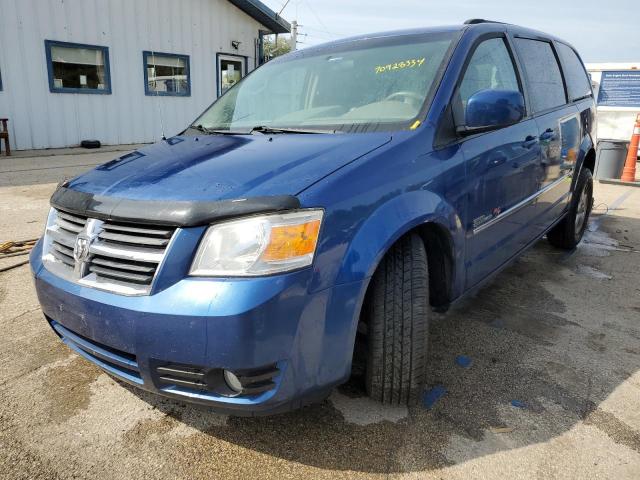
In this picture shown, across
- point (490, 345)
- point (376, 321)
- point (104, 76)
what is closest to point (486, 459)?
point (376, 321)

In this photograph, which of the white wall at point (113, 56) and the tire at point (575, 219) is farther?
the white wall at point (113, 56)

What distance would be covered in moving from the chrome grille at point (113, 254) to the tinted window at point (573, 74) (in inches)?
142

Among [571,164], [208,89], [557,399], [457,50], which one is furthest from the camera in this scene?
[208,89]

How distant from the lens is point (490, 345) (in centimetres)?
279

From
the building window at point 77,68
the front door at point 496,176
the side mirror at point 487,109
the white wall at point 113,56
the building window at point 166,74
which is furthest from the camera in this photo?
the building window at point 166,74

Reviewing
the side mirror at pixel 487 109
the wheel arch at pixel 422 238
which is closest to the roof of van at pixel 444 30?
the side mirror at pixel 487 109

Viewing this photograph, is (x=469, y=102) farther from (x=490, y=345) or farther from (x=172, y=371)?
(x=172, y=371)

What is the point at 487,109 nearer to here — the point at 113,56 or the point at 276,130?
the point at 276,130

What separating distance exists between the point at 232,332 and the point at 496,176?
1.73 metres

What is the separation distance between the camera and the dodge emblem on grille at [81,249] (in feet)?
6.02

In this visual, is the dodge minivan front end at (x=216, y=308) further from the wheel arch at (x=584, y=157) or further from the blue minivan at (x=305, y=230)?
the wheel arch at (x=584, y=157)

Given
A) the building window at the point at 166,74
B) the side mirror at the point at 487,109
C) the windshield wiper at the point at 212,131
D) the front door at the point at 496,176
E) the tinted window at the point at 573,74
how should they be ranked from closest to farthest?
1. the side mirror at the point at 487,109
2. the front door at the point at 496,176
3. the windshield wiper at the point at 212,131
4. the tinted window at the point at 573,74
5. the building window at the point at 166,74

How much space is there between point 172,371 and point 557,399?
67.8 inches

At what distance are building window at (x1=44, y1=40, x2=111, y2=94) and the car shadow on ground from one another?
10.3m
